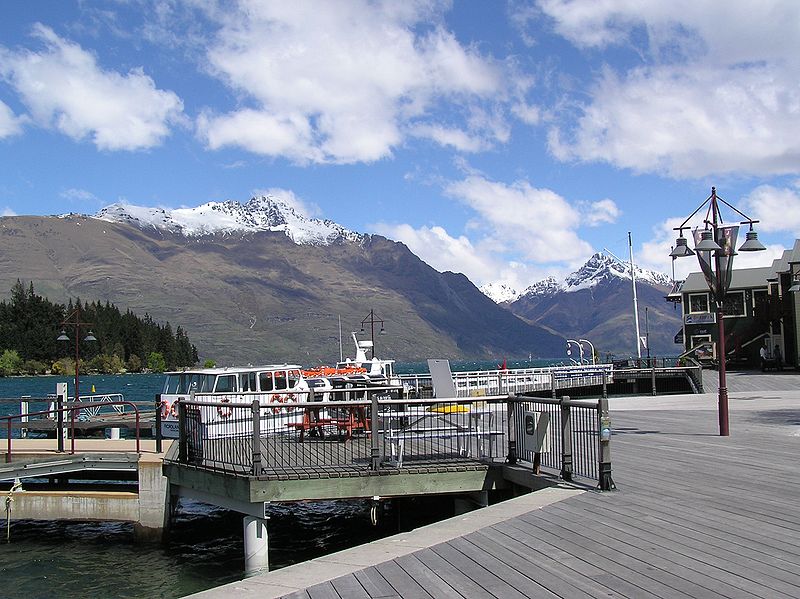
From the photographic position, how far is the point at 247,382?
68.8ft

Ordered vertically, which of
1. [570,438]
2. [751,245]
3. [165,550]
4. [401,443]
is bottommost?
[165,550]

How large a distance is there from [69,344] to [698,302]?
462 ft

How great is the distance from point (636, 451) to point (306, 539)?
671 centimetres

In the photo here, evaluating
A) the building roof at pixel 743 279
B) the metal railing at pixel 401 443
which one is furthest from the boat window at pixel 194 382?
the building roof at pixel 743 279

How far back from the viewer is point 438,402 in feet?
41.9

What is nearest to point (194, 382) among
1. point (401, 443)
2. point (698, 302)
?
point (401, 443)

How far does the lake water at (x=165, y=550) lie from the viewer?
45.0 ft

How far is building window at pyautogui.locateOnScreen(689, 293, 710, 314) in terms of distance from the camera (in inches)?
2994

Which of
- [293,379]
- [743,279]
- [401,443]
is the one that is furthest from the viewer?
[743,279]

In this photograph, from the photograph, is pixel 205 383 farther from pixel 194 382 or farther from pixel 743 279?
pixel 743 279

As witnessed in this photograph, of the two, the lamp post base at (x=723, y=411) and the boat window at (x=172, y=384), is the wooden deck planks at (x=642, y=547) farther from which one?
the boat window at (x=172, y=384)

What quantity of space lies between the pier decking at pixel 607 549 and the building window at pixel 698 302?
67330mm

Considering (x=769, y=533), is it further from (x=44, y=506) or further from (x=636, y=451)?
(x=44, y=506)

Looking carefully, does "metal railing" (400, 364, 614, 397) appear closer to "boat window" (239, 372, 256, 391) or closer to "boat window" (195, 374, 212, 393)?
"boat window" (239, 372, 256, 391)
